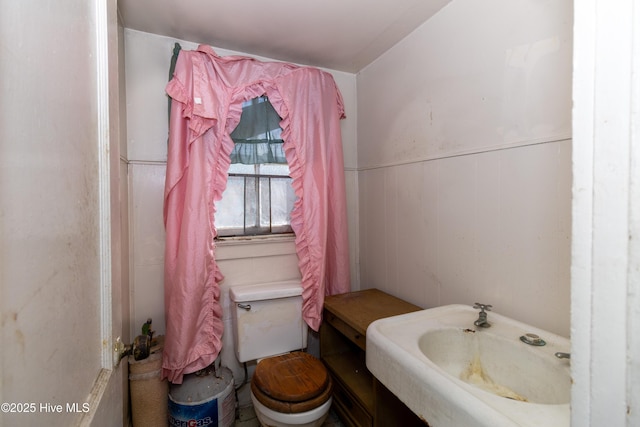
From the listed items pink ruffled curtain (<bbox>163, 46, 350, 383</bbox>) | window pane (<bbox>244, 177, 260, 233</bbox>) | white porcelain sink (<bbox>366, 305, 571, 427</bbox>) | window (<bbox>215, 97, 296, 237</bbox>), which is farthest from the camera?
window pane (<bbox>244, 177, 260, 233</bbox>)

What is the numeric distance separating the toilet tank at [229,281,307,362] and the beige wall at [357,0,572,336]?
1.96ft

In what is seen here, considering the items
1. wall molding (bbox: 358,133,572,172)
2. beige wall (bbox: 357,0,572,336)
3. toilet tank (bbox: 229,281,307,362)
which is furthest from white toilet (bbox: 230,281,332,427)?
wall molding (bbox: 358,133,572,172)

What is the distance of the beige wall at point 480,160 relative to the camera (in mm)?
1030

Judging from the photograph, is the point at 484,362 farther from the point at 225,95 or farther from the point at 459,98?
the point at 225,95

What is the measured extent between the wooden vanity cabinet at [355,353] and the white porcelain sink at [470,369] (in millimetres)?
322

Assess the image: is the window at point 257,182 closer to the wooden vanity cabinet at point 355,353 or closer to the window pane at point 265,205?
the window pane at point 265,205

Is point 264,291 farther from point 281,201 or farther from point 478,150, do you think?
point 478,150

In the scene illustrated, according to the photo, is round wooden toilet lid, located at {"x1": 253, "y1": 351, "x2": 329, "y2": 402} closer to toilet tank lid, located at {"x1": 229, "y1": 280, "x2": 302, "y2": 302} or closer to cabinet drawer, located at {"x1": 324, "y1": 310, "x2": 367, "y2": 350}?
cabinet drawer, located at {"x1": 324, "y1": 310, "x2": 367, "y2": 350}

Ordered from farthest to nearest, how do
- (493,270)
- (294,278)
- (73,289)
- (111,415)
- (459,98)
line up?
(294,278) < (459,98) < (493,270) < (111,415) < (73,289)

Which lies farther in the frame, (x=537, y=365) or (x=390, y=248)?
(x=390, y=248)

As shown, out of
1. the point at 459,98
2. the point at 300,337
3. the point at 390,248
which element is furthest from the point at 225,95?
the point at 300,337

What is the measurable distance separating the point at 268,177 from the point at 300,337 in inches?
39.4

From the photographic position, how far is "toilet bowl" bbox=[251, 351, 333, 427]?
1.29m

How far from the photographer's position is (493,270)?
4.06 feet
